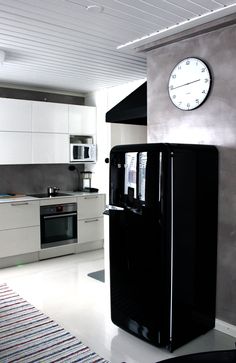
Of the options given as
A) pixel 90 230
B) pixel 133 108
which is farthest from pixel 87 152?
pixel 133 108

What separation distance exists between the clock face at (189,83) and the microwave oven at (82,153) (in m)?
2.49

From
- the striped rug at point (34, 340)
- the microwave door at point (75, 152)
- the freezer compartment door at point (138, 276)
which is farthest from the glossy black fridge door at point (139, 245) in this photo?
the microwave door at point (75, 152)

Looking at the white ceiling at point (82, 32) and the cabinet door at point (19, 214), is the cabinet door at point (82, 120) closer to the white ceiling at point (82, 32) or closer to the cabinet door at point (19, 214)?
the white ceiling at point (82, 32)

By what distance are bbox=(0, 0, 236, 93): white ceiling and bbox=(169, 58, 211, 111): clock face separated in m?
0.32

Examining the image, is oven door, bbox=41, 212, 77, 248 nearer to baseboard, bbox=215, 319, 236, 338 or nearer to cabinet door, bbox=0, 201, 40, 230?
cabinet door, bbox=0, 201, 40, 230

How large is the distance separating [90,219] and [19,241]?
112cm

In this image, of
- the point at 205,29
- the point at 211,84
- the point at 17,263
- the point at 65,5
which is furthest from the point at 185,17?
the point at 17,263

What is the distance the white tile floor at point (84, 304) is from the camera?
2703 millimetres

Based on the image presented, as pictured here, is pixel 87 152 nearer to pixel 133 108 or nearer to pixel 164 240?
pixel 133 108

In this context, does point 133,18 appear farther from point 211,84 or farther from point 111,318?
point 111,318

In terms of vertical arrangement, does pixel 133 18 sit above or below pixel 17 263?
above

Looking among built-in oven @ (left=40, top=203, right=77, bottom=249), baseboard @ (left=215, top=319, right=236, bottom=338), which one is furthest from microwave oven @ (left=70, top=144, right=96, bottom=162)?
baseboard @ (left=215, top=319, right=236, bottom=338)

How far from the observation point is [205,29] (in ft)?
9.37

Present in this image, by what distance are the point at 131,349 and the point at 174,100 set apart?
2075 millimetres
